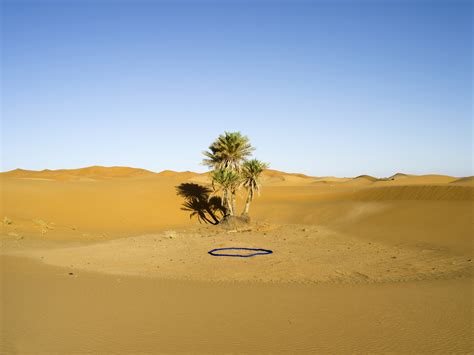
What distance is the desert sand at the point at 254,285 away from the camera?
666 cm

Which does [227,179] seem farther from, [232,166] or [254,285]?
[254,285]

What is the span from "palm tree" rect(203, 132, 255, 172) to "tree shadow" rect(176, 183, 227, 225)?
3.78 m

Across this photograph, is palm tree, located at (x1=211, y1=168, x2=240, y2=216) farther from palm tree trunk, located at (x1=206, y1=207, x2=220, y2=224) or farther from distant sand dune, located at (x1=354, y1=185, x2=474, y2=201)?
distant sand dune, located at (x1=354, y1=185, x2=474, y2=201)

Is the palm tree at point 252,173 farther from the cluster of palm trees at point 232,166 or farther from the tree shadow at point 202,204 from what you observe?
the tree shadow at point 202,204

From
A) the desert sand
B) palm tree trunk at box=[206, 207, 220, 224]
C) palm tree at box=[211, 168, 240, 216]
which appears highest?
palm tree at box=[211, 168, 240, 216]

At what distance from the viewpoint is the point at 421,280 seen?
35.7 ft

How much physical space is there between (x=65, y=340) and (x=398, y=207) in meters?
23.6

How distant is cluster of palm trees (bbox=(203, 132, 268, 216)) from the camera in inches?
1006

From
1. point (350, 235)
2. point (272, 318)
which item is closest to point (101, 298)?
point (272, 318)

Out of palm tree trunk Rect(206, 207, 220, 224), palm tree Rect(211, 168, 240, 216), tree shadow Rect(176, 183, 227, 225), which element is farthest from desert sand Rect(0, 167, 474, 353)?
tree shadow Rect(176, 183, 227, 225)

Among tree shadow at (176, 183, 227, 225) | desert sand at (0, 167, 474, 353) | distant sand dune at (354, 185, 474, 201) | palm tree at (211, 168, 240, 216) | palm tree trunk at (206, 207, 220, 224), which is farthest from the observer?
tree shadow at (176, 183, 227, 225)

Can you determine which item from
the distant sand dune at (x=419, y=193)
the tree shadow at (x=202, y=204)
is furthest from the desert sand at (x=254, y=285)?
the tree shadow at (x=202, y=204)

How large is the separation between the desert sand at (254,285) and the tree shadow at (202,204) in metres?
3.14

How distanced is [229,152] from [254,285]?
1656 centimetres
